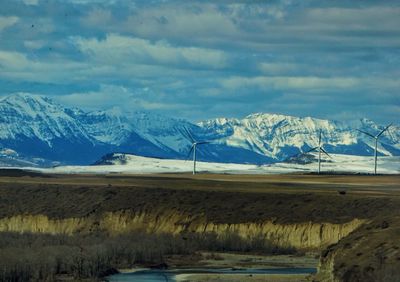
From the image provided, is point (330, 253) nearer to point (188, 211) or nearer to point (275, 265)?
point (275, 265)

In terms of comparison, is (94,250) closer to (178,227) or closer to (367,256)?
(367,256)

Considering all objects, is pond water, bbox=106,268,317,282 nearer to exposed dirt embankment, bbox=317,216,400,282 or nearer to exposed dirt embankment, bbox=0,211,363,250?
exposed dirt embankment, bbox=317,216,400,282

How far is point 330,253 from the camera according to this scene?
62500 mm

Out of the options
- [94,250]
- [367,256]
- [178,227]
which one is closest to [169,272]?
[94,250]

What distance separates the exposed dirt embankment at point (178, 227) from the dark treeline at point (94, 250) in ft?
6.37

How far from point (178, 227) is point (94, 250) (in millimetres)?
27635

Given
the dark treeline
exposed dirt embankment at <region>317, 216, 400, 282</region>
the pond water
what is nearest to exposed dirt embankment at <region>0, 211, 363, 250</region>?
the dark treeline

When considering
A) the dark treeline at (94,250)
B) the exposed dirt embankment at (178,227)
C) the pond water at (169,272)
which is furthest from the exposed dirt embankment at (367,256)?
the exposed dirt embankment at (178,227)

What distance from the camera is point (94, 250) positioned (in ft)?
247

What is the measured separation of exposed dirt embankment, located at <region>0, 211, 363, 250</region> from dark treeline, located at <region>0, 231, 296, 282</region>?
1.94 m

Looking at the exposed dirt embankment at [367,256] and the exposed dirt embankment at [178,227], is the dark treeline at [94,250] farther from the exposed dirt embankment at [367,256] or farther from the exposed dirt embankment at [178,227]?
the exposed dirt embankment at [367,256]

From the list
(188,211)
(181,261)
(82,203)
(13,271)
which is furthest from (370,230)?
(82,203)

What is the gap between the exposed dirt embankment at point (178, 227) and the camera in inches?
3738

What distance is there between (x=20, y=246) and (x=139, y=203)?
31.9 metres
